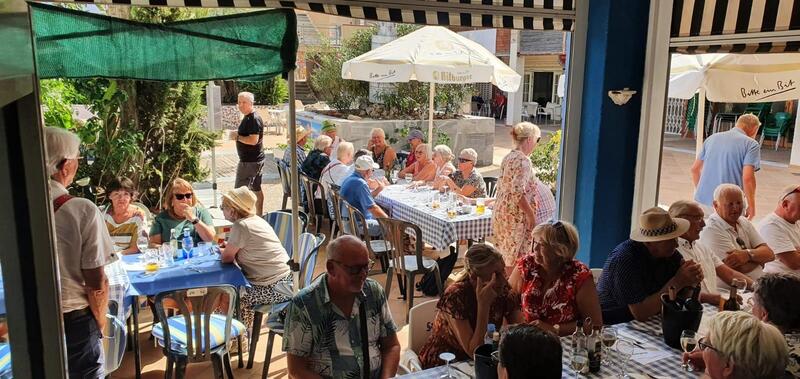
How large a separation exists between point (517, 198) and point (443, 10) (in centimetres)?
166

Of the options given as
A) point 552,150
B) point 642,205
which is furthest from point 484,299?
point 552,150

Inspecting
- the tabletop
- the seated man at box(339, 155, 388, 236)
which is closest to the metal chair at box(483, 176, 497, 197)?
the seated man at box(339, 155, 388, 236)

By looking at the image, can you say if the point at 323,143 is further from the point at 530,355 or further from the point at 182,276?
the point at 530,355

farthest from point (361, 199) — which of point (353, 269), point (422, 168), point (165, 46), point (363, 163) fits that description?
point (353, 269)

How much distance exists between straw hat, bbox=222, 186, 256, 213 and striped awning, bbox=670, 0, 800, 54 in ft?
10.9

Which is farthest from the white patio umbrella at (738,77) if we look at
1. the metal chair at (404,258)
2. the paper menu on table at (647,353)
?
the paper menu on table at (647,353)

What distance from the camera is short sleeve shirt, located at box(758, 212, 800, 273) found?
3.96 m

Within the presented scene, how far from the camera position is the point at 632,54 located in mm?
4656

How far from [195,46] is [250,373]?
226 centimetres

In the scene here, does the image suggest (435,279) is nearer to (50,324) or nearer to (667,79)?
(667,79)

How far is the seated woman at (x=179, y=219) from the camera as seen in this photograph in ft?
15.6

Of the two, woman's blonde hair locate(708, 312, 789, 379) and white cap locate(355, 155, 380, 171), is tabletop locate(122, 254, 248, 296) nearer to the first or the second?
white cap locate(355, 155, 380, 171)

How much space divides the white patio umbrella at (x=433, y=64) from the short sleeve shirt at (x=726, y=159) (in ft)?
8.86

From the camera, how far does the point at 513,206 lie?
494cm
